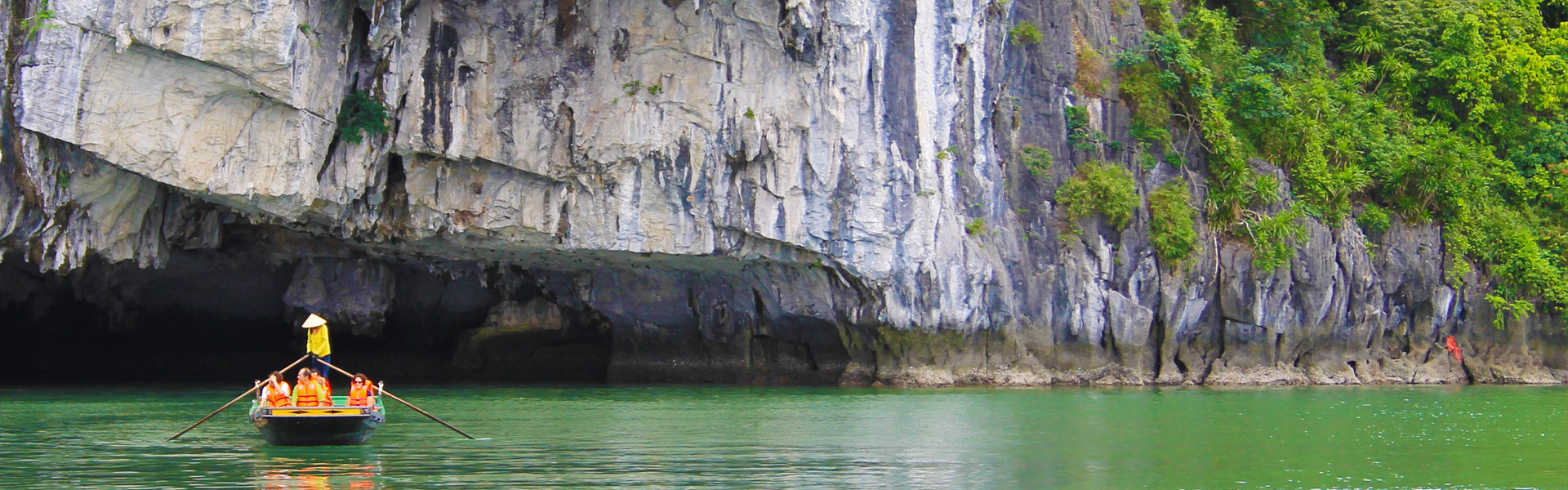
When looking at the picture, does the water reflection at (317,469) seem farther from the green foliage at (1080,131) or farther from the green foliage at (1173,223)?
the green foliage at (1173,223)

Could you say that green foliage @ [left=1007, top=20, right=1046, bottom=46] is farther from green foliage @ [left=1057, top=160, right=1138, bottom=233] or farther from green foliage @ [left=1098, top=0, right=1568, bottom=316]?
green foliage @ [left=1057, top=160, right=1138, bottom=233]

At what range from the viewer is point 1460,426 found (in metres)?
18.5

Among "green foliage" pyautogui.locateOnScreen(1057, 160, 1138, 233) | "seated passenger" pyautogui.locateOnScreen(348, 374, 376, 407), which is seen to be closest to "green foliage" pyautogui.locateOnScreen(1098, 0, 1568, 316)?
"green foliage" pyautogui.locateOnScreen(1057, 160, 1138, 233)

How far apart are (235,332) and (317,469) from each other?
18.6m

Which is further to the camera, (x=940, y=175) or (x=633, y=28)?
(x=940, y=175)

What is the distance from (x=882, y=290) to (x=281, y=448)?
1262cm

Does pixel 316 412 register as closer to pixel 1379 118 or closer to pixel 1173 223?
pixel 1173 223

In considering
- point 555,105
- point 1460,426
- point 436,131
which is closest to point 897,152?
point 555,105

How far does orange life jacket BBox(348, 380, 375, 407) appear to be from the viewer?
15.6m

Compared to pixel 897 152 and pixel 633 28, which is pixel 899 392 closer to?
pixel 897 152

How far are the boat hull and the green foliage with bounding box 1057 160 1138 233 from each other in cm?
1556

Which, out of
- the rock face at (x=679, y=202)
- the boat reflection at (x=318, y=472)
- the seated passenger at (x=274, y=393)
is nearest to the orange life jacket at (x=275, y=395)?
the seated passenger at (x=274, y=393)

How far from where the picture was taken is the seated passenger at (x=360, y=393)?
15613 mm

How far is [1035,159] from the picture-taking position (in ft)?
91.0
